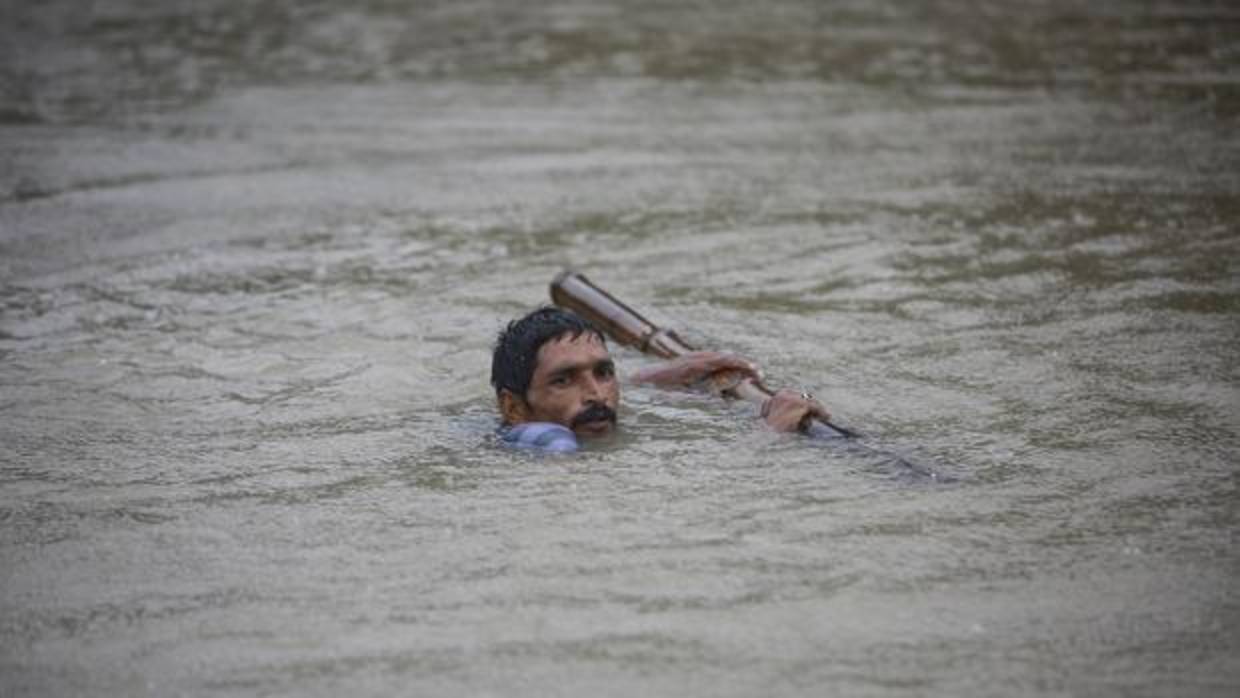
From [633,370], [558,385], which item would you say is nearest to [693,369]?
[633,370]

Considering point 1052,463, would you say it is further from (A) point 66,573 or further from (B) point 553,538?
(A) point 66,573

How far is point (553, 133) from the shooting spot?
1115 cm

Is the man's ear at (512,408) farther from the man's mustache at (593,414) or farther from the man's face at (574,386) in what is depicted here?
the man's mustache at (593,414)

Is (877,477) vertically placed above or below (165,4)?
below

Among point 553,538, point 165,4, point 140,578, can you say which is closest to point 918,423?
point 553,538

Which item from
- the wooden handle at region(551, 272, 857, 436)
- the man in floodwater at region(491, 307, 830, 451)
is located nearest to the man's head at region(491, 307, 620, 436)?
the man in floodwater at region(491, 307, 830, 451)

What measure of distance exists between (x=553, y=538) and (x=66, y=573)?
5.03 ft

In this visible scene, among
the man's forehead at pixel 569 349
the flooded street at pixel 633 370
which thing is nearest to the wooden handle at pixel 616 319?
the flooded street at pixel 633 370

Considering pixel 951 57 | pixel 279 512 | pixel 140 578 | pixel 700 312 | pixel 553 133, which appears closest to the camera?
pixel 140 578

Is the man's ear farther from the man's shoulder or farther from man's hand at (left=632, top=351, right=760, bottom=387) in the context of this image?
man's hand at (left=632, top=351, right=760, bottom=387)

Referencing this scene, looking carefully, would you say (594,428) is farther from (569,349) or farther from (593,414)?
(569,349)

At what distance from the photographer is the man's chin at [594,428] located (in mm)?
5684

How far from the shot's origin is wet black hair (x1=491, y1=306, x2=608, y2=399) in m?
5.69

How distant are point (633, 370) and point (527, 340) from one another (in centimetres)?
108
